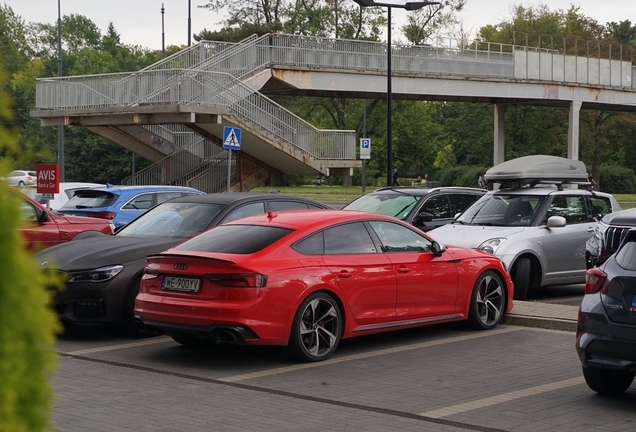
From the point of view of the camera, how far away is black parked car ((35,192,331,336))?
1055 cm

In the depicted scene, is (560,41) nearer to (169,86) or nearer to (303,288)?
(169,86)

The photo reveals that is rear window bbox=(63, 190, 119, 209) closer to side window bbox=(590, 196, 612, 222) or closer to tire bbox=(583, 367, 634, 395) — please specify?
side window bbox=(590, 196, 612, 222)

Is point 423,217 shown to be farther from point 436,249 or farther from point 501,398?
point 501,398

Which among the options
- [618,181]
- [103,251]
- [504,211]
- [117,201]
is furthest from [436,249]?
[618,181]

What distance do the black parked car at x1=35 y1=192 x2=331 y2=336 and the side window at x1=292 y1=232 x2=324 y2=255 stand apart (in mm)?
2213

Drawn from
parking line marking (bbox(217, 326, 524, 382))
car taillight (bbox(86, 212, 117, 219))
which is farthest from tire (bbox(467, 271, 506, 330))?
car taillight (bbox(86, 212, 117, 219))

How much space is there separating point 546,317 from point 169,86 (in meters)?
22.7

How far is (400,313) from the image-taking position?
10.2 meters

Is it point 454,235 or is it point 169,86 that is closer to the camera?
point 454,235

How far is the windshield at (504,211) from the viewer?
14.8 metres

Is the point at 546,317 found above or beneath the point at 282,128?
beneath

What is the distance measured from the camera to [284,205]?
12.8 meters

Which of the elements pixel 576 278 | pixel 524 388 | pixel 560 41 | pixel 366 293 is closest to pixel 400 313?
pixel 366 293

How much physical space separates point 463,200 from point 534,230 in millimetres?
3427
